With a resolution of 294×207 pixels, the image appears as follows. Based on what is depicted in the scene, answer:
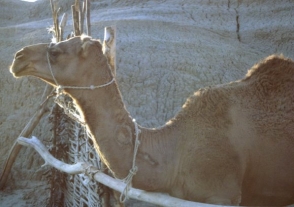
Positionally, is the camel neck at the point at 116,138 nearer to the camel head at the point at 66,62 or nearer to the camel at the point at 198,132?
the camel at the point at 198,132

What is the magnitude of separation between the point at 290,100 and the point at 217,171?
3.40 feet

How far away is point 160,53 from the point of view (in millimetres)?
9734

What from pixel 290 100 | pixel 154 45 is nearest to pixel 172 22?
pixel 154 45

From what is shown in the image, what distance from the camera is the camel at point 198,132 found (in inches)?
154

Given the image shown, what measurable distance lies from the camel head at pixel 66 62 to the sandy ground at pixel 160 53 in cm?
310

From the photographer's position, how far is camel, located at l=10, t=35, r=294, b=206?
3.91 meters

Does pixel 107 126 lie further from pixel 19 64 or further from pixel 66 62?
pixel 19 64

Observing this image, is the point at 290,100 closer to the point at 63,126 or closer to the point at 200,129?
the point at 200,129

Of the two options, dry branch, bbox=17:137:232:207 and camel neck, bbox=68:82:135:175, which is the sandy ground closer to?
dry branch, bbox=17:137:232:207

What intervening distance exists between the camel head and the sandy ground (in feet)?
10.2

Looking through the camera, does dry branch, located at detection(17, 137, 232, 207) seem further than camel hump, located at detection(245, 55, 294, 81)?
No

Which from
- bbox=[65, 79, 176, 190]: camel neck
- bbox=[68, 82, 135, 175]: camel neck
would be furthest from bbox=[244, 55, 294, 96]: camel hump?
bbox=[68, 82, 135, 175]: camel neck

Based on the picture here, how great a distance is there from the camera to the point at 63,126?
21.3 feet

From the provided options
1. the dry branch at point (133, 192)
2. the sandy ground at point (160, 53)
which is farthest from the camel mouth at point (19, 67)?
the sandy ground at point (160, 53)
